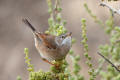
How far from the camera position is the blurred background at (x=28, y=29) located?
501 centimetres

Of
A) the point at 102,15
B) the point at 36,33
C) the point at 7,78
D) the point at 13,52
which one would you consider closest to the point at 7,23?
the point at 13,52

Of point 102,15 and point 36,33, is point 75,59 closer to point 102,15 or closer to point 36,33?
point 36,33

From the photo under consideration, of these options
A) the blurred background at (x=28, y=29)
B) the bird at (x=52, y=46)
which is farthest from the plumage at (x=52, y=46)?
the blurred background at (x=28, y=29)

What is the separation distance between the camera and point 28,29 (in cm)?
557

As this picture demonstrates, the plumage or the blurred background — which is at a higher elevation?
the blurred background

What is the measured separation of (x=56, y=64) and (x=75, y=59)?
0.55 meters

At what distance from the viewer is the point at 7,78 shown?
4875 millimetres

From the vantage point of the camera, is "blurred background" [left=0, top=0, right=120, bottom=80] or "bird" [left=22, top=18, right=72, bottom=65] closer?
"bird" [left=22, top=18, right=72, bottom=65]

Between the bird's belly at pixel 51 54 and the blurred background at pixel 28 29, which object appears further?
the blurred background at pixel 28 29

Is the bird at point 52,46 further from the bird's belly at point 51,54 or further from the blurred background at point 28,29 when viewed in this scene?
the blurred background at point 28,29

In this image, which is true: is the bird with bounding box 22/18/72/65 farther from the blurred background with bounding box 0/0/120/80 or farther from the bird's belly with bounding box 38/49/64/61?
the blurred background with bounding box 0/0/120/80

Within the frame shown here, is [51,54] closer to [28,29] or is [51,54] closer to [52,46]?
[52,46]

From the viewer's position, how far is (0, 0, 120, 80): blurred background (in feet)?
16.4

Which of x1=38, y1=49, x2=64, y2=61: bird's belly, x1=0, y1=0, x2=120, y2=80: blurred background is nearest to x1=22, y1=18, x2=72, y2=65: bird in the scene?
x1=38, y1=49, x2=64, y2=61: bird's belly
